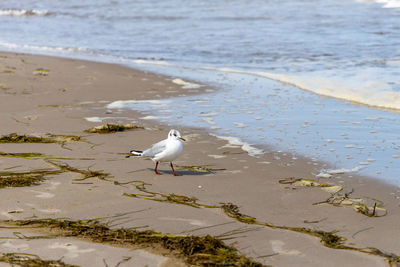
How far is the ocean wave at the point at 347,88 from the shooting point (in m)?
9.63

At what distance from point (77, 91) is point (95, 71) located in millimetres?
2430

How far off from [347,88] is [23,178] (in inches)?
287

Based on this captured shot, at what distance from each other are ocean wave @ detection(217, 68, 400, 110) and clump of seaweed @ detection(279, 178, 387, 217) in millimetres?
4555

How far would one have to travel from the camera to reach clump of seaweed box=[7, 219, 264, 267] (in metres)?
3.53

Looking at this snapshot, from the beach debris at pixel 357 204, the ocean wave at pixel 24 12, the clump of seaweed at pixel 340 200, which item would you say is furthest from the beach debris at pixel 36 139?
the ocean wave at pixel 24 12

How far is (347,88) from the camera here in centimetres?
1077

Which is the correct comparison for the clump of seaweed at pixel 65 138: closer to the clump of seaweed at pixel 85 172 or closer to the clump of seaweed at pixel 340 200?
the clump of seaweed at pixel 85 172

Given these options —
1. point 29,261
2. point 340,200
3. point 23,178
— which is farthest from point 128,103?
point 29,261

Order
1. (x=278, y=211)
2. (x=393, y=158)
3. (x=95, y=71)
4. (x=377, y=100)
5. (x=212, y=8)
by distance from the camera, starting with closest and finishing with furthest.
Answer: (x=278, y=211) → (x=393, y=158) → (x=377, y=100) → (x=95, y=71) → (x=212, y=8)

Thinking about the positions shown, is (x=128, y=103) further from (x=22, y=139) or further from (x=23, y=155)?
(x=23, y=155)

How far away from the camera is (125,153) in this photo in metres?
6.37

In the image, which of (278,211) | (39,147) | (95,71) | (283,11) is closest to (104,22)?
(283,11)

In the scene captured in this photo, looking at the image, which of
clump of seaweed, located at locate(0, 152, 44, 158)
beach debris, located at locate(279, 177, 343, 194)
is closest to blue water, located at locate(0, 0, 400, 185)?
beach debris, located at locate(279, 177, 343, 194)

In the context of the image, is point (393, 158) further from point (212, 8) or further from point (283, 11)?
point (212, 8)
